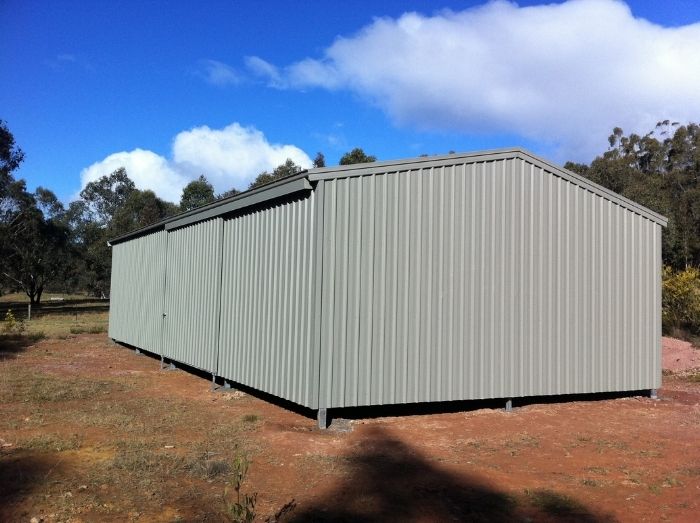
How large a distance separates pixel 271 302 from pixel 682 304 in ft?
50.1

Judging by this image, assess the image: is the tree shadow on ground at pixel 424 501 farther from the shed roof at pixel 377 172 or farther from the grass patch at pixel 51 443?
the shed roof at pixel 377 172

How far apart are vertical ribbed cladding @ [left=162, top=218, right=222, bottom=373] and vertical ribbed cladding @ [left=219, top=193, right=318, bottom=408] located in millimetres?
421

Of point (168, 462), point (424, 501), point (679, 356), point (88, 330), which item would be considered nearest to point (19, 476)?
point (168, 462)

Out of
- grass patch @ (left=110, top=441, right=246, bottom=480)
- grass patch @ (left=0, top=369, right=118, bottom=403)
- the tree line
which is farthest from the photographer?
the tree line

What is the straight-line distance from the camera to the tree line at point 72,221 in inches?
1374

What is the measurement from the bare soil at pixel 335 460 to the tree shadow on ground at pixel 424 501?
0.02m

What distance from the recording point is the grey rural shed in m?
7.30

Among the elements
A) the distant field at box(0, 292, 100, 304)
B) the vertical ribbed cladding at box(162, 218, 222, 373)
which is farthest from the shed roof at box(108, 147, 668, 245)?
the distant field at box(0, 292, 100, 304)

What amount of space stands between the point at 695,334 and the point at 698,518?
1482 centimetres

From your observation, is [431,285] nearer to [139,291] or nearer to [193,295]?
[193,295]

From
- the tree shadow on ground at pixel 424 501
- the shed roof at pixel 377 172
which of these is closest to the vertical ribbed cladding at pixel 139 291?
the shed roof at pixel 377 172

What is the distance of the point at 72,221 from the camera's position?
184 ft

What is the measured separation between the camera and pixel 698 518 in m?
4.46

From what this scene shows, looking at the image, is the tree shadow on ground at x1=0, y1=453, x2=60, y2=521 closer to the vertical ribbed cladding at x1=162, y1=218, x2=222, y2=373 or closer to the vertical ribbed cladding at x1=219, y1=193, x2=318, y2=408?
the vertical ribbed cladding at x1=219, y1=193, x2=318, y2=408
